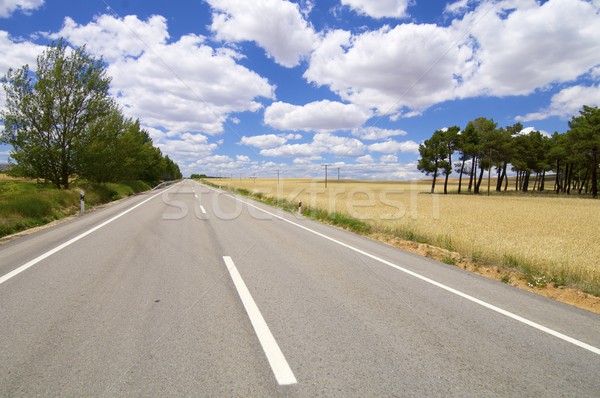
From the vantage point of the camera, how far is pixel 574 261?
8992mm

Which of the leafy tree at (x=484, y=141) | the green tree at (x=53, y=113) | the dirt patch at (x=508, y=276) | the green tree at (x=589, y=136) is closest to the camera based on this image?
the dirt patch at (x=508, y=276)

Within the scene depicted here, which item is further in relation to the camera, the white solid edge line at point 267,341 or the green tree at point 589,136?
the green tree at point 589,136

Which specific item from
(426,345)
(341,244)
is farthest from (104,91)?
(426,345)

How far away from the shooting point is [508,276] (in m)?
7.11

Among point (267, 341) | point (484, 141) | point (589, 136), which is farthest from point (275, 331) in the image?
point (484, 141)

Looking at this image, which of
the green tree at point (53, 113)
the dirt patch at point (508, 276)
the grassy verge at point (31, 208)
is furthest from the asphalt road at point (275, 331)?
the green tree at point (53, 113)

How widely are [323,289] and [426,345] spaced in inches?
80.0

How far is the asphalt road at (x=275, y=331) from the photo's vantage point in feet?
8.88

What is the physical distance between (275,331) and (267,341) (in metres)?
0.27

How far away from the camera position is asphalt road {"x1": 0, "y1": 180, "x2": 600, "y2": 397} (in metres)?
2.71

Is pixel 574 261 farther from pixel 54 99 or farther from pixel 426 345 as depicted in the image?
pixel 54 99

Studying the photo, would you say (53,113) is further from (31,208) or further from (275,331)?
(275,331)

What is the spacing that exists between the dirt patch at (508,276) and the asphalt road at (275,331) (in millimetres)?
848

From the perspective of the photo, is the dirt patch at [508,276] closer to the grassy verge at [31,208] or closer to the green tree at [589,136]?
the grassy verge at [31,208]
